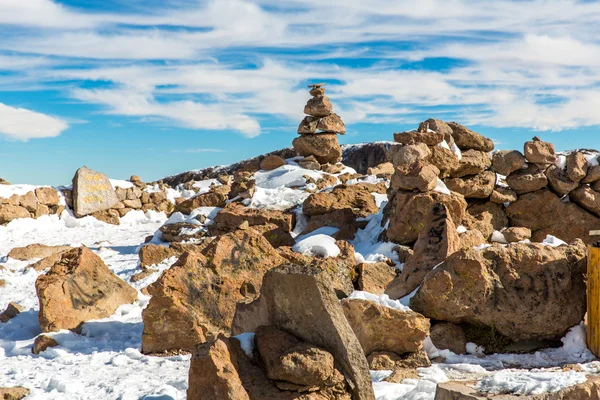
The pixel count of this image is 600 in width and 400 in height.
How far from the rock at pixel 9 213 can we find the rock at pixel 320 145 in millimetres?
8744

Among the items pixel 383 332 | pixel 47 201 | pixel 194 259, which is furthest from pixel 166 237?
pixel 383 332

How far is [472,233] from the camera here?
29.8 ft

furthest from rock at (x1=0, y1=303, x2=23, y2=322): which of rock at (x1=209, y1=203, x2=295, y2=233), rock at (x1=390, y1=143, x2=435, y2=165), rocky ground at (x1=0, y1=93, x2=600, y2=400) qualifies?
rock at (x1=390, y1=143, x2=435, y2=165)

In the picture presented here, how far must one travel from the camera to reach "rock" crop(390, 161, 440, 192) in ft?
35.6

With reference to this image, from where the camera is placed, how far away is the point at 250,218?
13422mm

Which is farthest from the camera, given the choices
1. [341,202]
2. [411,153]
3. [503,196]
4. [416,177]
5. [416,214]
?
[341,202]

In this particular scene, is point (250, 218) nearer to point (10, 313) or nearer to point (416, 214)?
point (416, 214)

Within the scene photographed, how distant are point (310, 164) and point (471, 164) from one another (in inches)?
329

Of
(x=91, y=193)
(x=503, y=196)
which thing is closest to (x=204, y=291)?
(x=503, y=196)

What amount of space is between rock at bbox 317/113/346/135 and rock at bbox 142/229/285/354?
512 inches

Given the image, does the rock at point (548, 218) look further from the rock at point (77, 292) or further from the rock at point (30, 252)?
the rock at point (30, 252)

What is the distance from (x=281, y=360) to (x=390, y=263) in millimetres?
5716

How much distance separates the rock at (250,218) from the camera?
13.1m

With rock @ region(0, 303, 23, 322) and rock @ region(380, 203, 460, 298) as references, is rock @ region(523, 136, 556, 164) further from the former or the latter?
rock @ region(0, 303, 23, 322)
